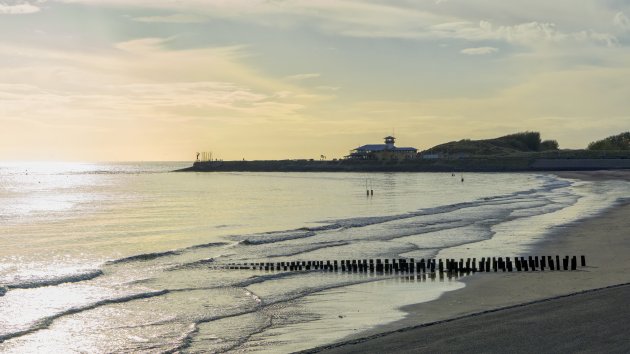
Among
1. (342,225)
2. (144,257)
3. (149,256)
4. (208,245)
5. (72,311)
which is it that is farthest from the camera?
(342,225)

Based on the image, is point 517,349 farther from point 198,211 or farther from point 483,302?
point 198,211

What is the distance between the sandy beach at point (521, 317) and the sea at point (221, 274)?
131 cm

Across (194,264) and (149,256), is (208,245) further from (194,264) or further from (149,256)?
(194,264)

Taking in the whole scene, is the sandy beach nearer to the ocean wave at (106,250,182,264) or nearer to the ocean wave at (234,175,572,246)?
the ocean wave at (106,250,182,264)

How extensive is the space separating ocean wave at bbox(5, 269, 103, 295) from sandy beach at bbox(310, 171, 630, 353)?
50.8ft

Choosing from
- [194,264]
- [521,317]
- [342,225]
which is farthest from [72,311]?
[342,225]

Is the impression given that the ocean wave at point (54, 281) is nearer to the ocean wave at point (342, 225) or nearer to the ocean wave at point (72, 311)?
the ocean wave at point (72, 311)

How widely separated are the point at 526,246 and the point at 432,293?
594 inches

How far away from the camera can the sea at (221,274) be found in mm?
21344

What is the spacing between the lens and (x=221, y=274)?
3325cm

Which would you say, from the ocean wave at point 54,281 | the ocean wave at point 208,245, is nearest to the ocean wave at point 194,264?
A: the ocean wave at point 54,281

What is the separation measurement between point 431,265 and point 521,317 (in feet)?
43.4

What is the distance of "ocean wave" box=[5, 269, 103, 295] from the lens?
1198 inches

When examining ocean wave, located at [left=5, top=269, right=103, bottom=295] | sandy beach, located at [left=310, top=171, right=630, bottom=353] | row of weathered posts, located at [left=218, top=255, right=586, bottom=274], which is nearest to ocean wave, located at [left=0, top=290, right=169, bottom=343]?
ocean wave, located at [left=5, top=269, right=103, bottom=295]
